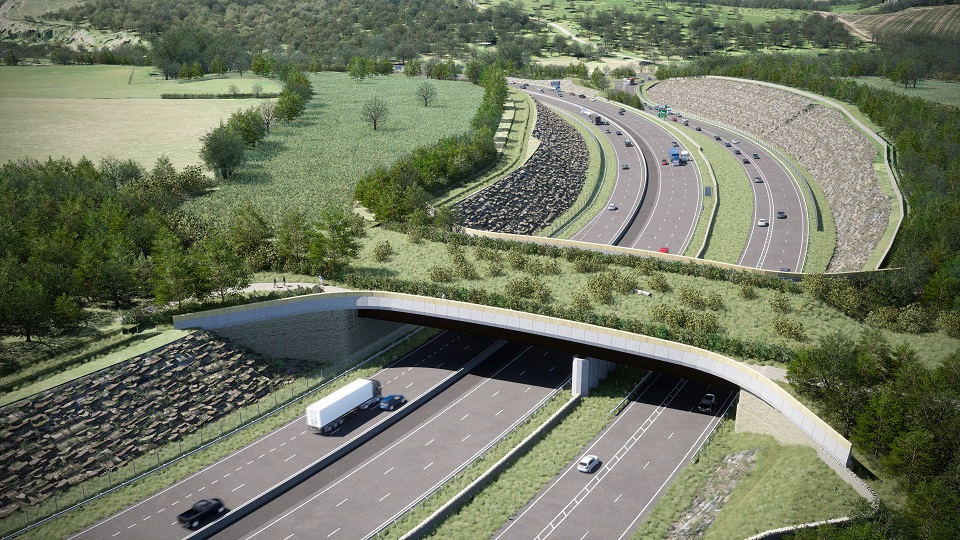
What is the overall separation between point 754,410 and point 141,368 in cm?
4613

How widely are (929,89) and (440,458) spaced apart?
156580mm

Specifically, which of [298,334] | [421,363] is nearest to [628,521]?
[421,363]

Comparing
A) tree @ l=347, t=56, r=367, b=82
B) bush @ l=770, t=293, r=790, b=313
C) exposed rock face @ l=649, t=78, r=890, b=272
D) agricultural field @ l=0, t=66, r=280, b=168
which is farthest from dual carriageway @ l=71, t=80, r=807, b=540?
tree @ l=347, t=56, r=367, b=82

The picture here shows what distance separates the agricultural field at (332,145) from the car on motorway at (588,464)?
50283 millimetres

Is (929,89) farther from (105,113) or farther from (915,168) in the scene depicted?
(105,113)

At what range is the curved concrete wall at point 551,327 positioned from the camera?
172 feet

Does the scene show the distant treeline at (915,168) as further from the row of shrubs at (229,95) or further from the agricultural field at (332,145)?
the row of shrubs at (229,95)

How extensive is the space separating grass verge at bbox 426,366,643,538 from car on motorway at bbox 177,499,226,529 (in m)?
13.9

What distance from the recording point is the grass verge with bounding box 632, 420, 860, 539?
152 ft

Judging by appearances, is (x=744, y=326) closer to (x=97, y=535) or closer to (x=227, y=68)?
(x=97, y=535)

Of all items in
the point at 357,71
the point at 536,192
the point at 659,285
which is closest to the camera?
the point at 659,285

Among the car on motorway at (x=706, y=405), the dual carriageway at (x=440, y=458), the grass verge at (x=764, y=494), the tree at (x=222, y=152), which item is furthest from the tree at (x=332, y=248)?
the grass verge at (x=764, y=494)

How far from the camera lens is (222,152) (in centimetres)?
10381

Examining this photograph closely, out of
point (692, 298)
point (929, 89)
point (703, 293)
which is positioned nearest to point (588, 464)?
point (692, 298)
